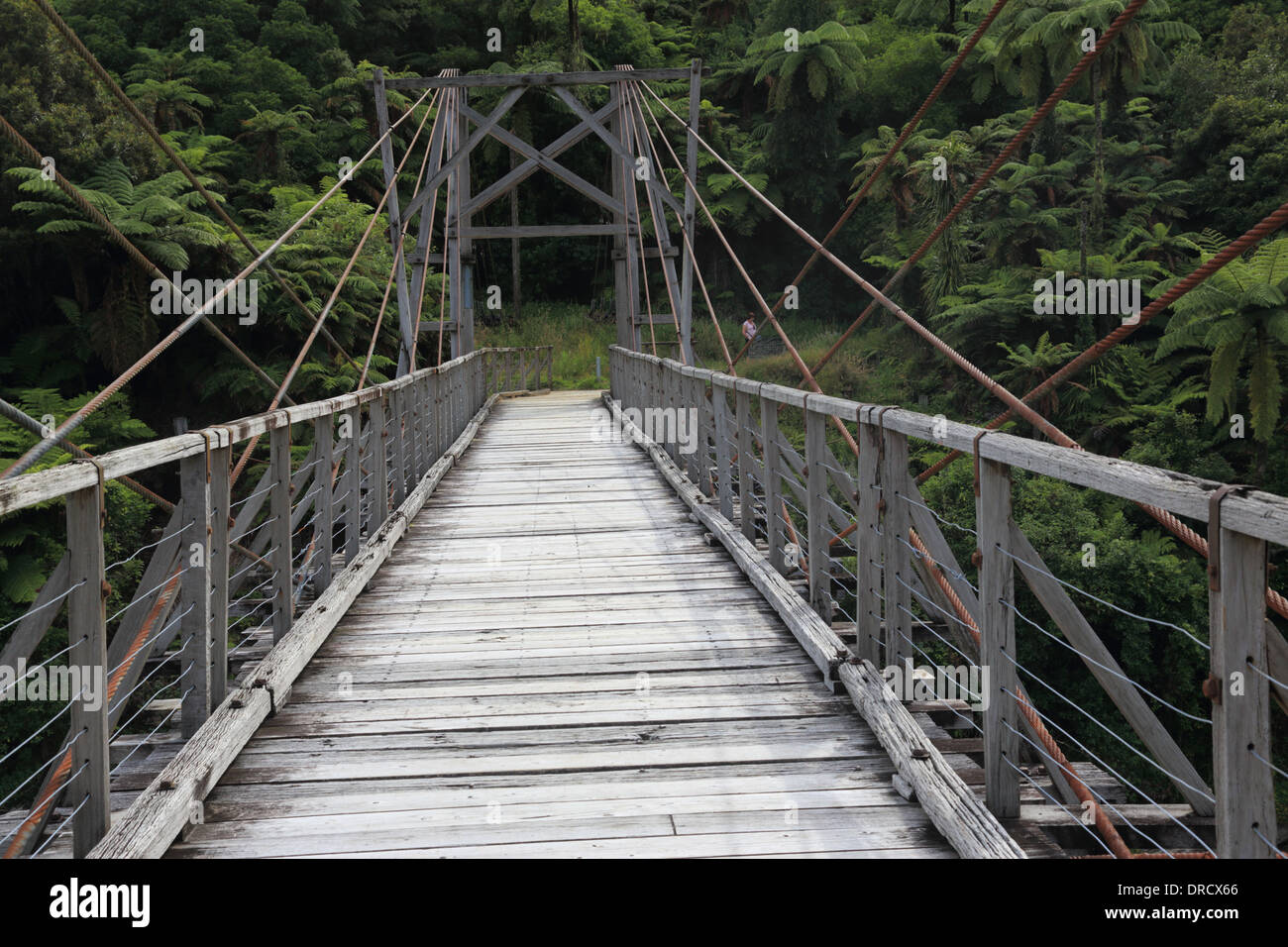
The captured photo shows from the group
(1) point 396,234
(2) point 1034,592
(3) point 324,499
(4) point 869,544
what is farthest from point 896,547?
(1) point 396,234

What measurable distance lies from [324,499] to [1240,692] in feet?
11.7

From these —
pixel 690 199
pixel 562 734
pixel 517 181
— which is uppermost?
pixel 517 181

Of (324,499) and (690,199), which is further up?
(690,199)

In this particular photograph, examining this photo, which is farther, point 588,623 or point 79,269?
point 79,269

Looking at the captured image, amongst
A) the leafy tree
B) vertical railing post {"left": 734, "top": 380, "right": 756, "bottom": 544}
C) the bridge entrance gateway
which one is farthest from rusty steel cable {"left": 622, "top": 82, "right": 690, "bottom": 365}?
the leafy tree

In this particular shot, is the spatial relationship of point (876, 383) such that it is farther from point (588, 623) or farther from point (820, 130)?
point (588, 623)

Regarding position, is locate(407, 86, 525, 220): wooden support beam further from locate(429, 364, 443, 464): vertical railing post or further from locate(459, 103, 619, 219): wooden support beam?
locate(429, 364, 443, 464): vertical railing post

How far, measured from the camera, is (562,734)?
3012 mm

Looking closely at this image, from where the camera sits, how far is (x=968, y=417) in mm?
18078

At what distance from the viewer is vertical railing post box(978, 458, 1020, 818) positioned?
2.28 metres

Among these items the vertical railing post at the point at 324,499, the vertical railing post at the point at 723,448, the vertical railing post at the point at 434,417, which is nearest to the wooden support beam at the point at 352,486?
the vertical railing post at the point at 324,499

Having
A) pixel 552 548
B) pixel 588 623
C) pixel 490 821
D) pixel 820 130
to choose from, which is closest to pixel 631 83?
pixel 552 548

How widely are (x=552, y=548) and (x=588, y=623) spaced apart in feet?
4.82

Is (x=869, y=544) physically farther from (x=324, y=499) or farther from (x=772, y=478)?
(x=324, y=499)
